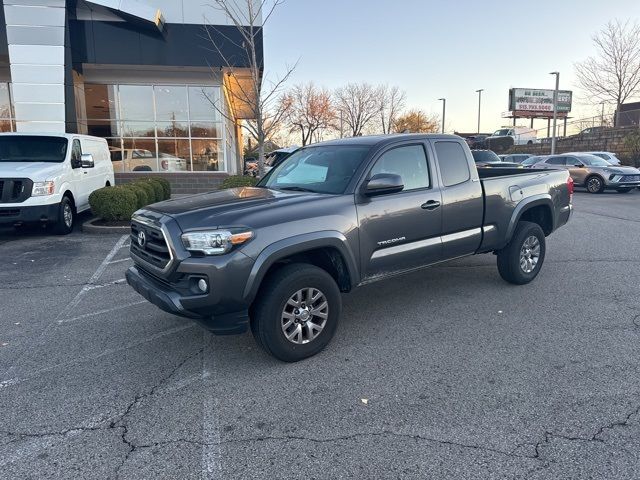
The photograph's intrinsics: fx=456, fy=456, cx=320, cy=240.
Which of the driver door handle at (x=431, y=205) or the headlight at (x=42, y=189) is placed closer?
the driver door handle at (x=431, y=205)

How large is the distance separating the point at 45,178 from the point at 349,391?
7.74m

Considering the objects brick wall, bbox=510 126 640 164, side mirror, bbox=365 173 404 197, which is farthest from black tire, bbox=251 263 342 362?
brick wall, bbox=510 126 640 164

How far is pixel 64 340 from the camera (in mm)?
4359

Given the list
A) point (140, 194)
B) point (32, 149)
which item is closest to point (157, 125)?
point (140, 194)

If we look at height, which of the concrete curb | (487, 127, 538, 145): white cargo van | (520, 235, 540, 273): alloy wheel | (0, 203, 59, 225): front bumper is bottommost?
the concrete curb

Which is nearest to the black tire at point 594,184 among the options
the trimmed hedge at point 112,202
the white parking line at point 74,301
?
the trimmed hedge at point 112,202

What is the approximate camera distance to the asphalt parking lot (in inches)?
103

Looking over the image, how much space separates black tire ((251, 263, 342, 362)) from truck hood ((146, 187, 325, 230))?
0.54 m

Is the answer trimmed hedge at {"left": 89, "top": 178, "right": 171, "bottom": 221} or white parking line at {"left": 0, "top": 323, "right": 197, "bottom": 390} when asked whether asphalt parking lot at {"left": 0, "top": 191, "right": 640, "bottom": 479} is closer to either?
white parking line at {"left": 0, "top": 323, "right": 197, "bottom": 390}

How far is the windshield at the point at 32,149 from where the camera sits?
9211 millimetres

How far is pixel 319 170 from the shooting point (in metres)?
4.63

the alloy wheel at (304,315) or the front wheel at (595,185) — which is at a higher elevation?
the front wheel at (595,185)

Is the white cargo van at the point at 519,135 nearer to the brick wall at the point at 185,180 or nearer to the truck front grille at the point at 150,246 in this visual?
the brick wall at the point at 185,180

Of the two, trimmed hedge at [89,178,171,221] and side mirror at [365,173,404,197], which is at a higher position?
side mirror at [365,173,404,197]
